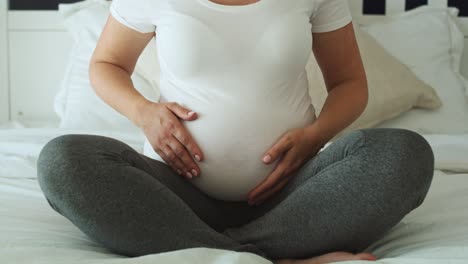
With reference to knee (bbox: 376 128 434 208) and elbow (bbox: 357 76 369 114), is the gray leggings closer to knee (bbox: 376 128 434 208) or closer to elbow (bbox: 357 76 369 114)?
knee (bbox: 376 128 434 208)

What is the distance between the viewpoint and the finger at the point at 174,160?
107 centimetres

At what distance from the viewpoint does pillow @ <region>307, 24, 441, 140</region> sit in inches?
74.4

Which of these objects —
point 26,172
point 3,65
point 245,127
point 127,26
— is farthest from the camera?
point 3,65

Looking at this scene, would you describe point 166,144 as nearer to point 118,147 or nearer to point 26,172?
point 118,147

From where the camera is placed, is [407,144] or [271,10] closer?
[407,144]

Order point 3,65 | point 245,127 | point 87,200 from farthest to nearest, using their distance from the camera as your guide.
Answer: point 3,65
point 245,127
point 87,200

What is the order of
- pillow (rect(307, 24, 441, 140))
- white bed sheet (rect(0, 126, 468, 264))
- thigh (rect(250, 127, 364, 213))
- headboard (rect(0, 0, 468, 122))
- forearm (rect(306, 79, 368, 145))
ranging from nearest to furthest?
1. white bed sheet (rect(0, 126, 468, 264))
2. thigh (rect(250, 127, 364, 213))
3. forearm (rect(306, 79, 368, 145))
4. pillow (rect(307, 24, 441, 140))
5. headboard (rect(0, 0, 468, 122))

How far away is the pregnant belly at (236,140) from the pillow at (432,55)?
0.95 metres

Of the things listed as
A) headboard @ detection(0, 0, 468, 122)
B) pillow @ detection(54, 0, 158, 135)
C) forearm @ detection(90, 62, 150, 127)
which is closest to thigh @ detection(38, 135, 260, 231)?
forearm @ detection(90, 62, 150, 127)

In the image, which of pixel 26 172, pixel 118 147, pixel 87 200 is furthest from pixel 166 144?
pixel 26 172

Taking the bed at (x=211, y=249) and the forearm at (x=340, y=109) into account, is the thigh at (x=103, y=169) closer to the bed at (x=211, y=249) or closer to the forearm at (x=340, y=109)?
the bed at (x=211, y=249)

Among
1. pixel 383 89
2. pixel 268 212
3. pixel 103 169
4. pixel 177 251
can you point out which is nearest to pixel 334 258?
pixel 268 212

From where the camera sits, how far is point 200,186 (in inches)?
43.5

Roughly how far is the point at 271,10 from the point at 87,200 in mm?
433
